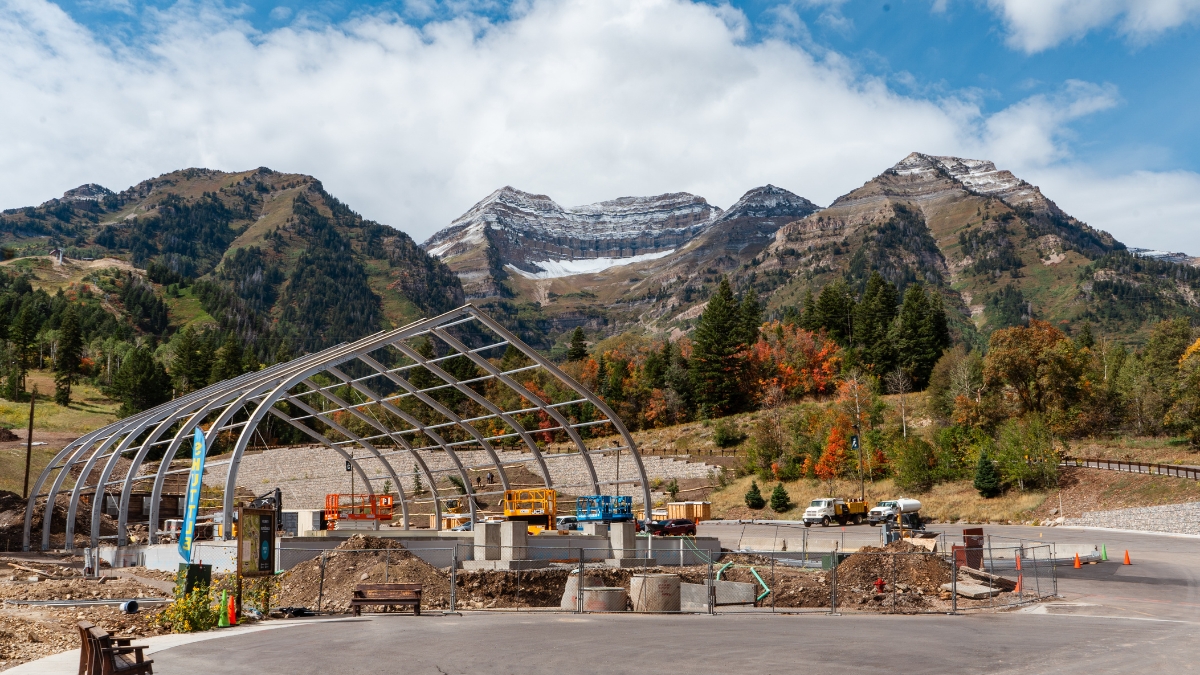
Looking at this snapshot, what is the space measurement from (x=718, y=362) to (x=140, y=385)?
62070mm

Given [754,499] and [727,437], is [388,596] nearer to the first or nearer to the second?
[754,499]

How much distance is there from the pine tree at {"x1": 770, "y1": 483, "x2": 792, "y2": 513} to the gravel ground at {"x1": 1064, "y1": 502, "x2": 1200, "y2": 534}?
17711 mm

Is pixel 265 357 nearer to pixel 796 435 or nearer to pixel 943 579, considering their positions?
pixel 796 435

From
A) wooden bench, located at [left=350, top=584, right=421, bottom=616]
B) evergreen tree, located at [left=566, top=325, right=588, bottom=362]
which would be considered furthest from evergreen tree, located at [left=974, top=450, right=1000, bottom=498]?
evergreen tree, located at [left=566, top=325, right=588, bottom=362]

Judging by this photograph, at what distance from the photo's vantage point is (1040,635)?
16.5m

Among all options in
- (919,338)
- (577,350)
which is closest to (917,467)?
(919,338)

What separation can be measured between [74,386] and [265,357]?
44.1 meters

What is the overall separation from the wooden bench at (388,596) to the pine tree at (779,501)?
4472 cm

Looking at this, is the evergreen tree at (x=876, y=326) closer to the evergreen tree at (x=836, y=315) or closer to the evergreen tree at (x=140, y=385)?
the evergreen tree at (x=836, y=315)

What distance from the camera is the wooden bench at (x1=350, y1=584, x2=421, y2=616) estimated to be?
63.7 ft

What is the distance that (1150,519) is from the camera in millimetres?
47094

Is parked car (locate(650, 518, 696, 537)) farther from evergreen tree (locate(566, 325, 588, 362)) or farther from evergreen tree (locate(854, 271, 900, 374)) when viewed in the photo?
evergreen tree (locate(566, 325, 588, 362))

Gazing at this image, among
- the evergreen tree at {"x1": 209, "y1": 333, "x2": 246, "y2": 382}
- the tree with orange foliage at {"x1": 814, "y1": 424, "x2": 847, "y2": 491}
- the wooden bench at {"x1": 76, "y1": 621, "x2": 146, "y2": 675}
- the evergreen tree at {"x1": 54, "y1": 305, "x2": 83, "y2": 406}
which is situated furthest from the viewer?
the evergreen tree at {"x1": 209, "y1": 333, "x2": 246, "y2": 382}

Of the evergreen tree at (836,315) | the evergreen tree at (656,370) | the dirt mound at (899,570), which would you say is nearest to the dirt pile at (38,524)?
the dirt mound at (899,570)
